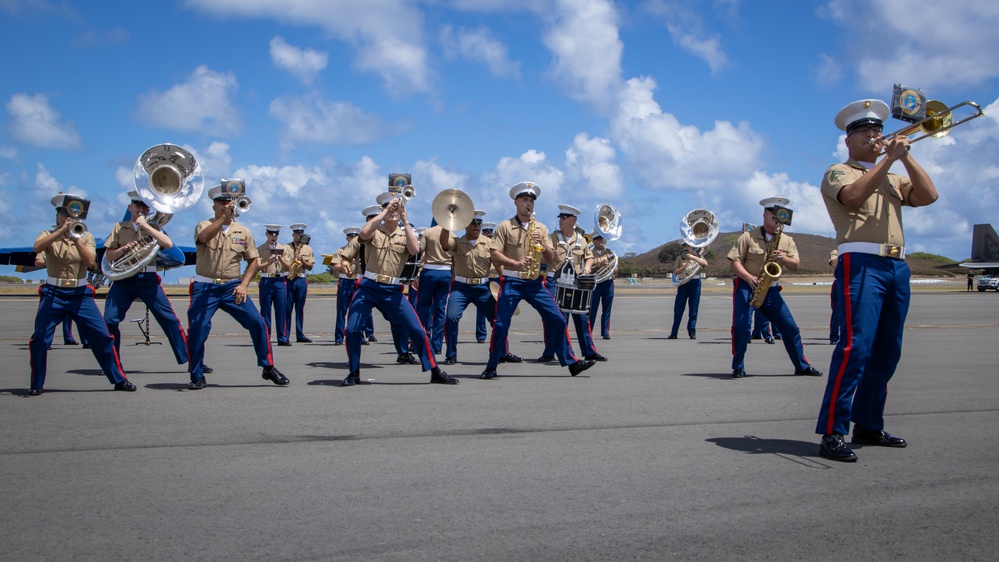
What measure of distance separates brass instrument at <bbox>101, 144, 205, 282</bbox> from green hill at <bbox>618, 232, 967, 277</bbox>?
303ft

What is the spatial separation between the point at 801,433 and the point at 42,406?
673 cm

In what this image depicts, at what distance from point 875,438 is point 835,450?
0.69m

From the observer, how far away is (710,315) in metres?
27.7

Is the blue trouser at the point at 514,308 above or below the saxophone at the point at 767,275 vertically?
below

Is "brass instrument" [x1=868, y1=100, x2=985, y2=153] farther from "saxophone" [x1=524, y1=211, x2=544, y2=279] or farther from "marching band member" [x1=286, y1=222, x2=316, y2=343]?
"marching band member" [x1=286, y1=222, x2=316, y2=343]

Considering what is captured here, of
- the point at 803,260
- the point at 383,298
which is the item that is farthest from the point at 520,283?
the point at 803,260

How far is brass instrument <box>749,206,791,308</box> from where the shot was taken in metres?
9.90

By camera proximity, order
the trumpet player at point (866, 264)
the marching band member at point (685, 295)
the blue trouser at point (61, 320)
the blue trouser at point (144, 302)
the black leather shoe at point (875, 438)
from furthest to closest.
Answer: the marching band member at point (685, 295) → the blue trouser at point (144, 302) → the blue trouser at point (61, 320) → the black leather shoe at point (875, 438) → the trumpet player at point (866, 264)

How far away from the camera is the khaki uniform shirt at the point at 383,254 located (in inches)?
372

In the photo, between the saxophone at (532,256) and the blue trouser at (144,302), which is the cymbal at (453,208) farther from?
the blue trouser at (144,302)

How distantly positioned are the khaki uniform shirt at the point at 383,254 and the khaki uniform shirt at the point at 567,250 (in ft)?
6.47

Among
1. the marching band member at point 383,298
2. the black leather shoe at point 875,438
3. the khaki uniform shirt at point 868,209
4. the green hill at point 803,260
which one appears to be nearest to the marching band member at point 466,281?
the marching band member at point 383,298

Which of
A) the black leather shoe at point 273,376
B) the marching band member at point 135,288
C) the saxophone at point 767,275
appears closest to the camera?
the black leather shoe at point 273,376

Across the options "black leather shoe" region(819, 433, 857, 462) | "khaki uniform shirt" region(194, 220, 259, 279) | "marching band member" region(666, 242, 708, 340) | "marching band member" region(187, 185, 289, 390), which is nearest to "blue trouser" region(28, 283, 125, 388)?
"marching band member" region(187, 185, 289, 390)
